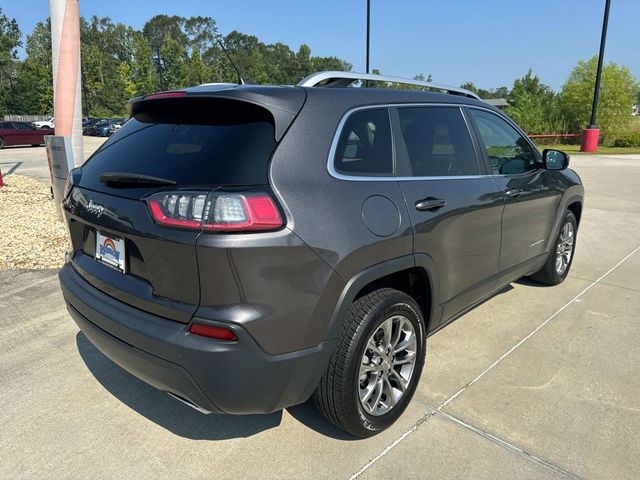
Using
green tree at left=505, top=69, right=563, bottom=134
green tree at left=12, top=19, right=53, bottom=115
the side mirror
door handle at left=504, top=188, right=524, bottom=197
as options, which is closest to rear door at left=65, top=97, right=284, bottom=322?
door handle at left=504, top=188, right=524, bottom=197

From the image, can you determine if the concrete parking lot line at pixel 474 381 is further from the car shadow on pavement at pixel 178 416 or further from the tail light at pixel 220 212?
the tail light at pixel 220 212

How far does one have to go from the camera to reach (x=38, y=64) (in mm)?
53000

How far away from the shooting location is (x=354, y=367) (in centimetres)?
230

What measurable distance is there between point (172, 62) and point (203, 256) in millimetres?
71547

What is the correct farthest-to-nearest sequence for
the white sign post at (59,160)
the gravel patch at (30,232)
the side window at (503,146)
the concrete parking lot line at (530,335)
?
the white sign post at (59,160), the gravel patch at (30,232), the side window at (503,146), the concrete parking lot line at (530,335)

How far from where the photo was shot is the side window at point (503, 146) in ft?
11.3

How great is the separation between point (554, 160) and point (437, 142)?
1.70 meters

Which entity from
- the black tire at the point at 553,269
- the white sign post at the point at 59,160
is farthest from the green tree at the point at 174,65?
the black tire at the point at 553,269

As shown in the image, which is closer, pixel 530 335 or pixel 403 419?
pixel 403 419

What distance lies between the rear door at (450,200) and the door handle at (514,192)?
0.43ft

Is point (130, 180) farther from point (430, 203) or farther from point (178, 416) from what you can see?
point (430, 203)

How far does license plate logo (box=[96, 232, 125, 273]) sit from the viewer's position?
2279 millimetres

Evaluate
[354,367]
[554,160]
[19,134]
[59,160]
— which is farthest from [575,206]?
[19,134]

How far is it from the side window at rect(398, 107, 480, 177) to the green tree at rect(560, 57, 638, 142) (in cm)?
2956
